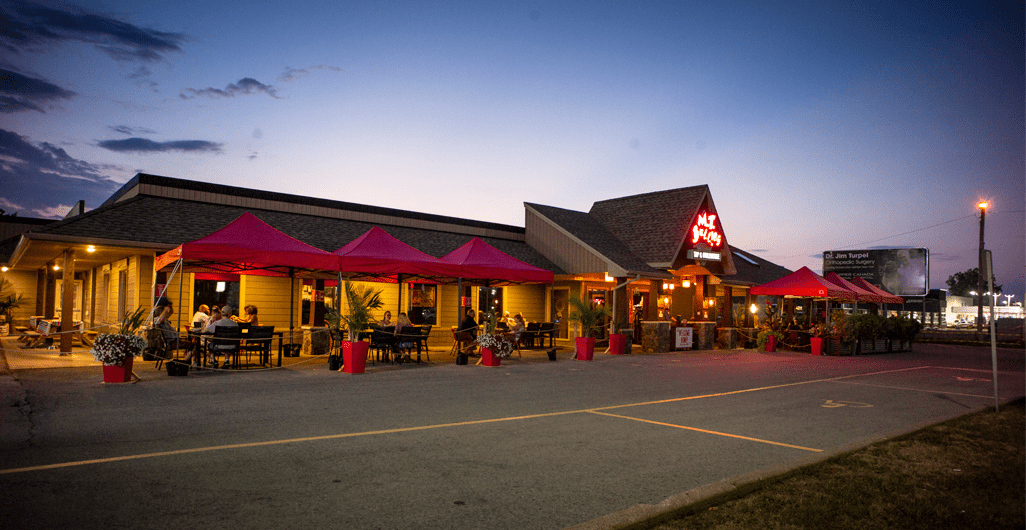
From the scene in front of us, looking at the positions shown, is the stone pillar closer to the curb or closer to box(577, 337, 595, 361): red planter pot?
box(577, 337, 595, 361): red planter pot

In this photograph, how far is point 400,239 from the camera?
2266 centimetres

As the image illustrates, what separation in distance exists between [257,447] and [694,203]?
74.6 feet

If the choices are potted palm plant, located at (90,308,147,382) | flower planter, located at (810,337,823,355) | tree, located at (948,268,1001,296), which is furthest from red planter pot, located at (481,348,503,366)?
tree, located at (948,268,1001,296)

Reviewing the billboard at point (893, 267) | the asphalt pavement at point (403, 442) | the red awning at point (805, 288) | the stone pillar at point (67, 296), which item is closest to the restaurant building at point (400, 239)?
the stone pillar at point (67, 296)

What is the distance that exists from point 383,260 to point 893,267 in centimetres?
4917

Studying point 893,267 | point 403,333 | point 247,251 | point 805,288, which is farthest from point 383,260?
point 893,267

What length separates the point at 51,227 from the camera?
1430 cm

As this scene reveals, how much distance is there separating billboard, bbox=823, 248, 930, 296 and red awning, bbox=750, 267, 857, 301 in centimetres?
2536

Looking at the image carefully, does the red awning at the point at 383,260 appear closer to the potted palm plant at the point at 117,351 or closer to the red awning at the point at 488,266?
the red awning at the point at 488,266

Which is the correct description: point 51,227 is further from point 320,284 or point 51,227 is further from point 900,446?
point 900,446

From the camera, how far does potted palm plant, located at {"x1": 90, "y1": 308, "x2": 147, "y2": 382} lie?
424 inches

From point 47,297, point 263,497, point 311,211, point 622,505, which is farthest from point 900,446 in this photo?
point 47,297

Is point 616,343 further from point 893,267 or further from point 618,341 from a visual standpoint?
point 893,267

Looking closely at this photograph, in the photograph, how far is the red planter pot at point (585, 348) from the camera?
739 inches
